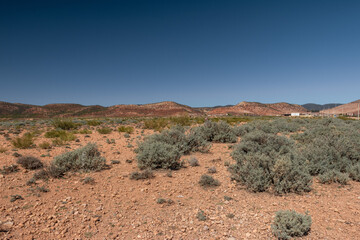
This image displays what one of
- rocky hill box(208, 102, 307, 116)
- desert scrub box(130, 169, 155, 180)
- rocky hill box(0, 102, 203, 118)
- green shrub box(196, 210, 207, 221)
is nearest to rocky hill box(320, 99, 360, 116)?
rocky hill box(208, 102, 307, 116)

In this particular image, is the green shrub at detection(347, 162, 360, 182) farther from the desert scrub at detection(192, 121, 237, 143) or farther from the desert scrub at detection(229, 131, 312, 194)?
the desert scrub at detection(192, 121, 237, 143)

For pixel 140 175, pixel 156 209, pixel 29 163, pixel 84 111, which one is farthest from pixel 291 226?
pixel 84 111

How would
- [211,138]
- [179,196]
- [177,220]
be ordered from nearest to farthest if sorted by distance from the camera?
[177,220] → [179,196] → [211,138]

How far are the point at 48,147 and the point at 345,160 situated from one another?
1080 cm

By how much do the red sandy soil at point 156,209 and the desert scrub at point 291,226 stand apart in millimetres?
123

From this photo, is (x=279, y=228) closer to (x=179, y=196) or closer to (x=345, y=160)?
(x=179, y=196)

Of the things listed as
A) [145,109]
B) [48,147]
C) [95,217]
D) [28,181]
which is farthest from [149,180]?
[145,109]

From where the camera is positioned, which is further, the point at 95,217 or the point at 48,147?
the point at 48,147

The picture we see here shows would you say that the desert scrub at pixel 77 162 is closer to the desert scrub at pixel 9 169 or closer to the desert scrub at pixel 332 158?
the desert scrub at pixel 9 169

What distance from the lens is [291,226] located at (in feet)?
10.0

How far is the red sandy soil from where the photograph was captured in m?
3.15

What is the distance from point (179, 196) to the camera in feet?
14.3

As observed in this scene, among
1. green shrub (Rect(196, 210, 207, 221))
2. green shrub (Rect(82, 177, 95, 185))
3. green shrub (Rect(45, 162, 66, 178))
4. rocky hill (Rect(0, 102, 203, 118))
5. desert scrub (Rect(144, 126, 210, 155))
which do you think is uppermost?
rocky hill (Rect(0, 102, 203, 118))

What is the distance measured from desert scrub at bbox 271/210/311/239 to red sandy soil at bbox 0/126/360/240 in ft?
0.40
